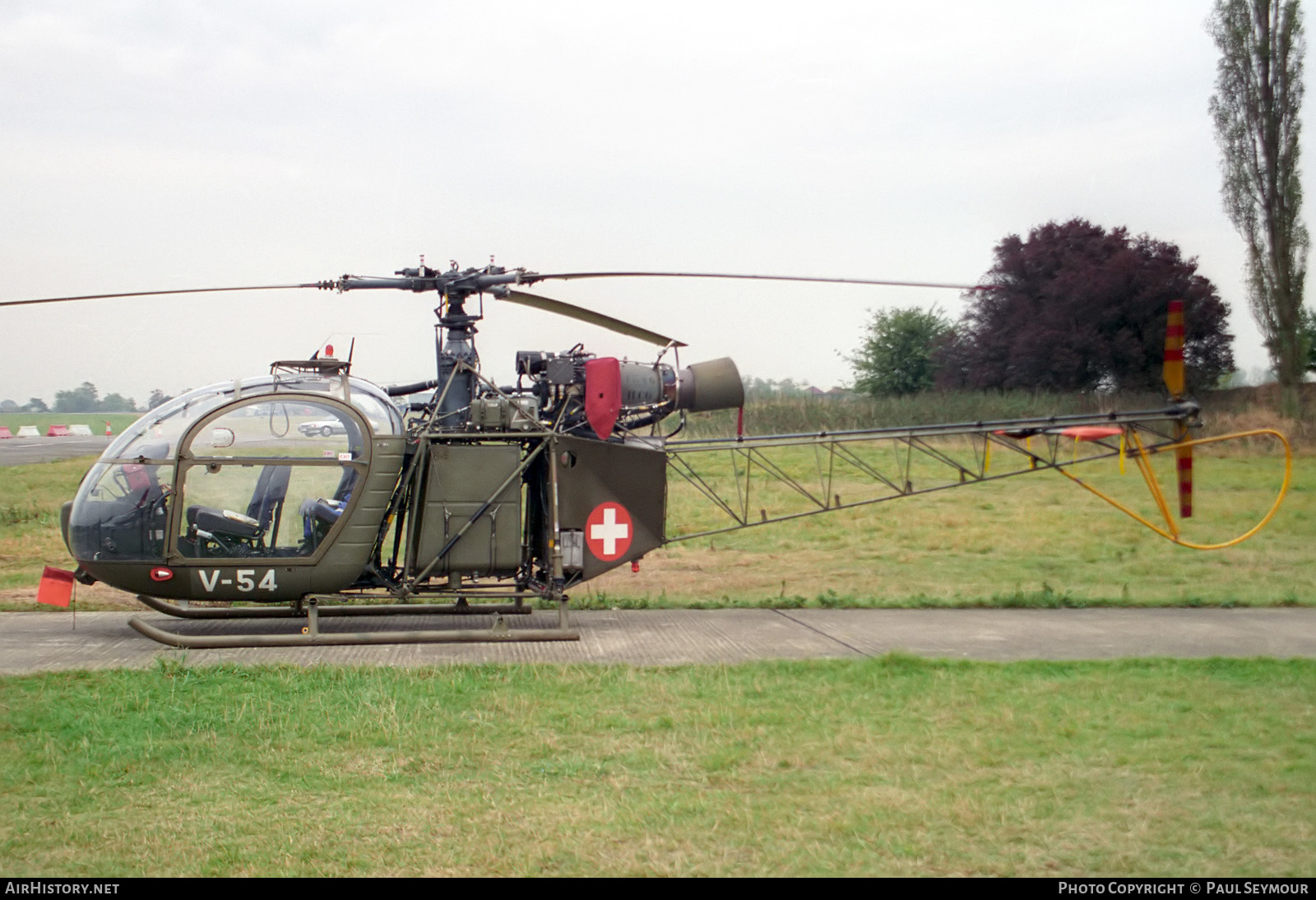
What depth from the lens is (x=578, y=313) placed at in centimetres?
869

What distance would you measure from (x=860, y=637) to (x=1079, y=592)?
12.6 feet

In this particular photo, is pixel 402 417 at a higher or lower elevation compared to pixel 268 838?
higher

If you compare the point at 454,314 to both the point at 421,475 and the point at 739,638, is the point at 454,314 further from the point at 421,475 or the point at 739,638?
the point at 739,638

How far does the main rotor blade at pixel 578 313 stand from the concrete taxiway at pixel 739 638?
2483mm

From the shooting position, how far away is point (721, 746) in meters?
5.85

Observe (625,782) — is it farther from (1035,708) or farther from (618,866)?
(1035,708)

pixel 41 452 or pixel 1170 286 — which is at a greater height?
pixel 1170 286

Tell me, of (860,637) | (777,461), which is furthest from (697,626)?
(777,461)

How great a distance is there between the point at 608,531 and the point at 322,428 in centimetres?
255

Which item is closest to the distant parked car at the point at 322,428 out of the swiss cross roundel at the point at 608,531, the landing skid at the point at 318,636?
the landing skid at the point at 318,636

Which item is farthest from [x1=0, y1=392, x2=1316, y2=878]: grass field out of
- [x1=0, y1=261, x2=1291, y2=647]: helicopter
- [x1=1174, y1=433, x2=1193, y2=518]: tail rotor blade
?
[x1=1174, y1=433, x2=1193, y2=518]: tail rotor blade

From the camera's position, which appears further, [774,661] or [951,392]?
[951,392]

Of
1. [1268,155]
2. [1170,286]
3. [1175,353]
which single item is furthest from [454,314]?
[1268,155]

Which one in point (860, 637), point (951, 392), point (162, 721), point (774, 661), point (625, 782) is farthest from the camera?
point (951, 392)
